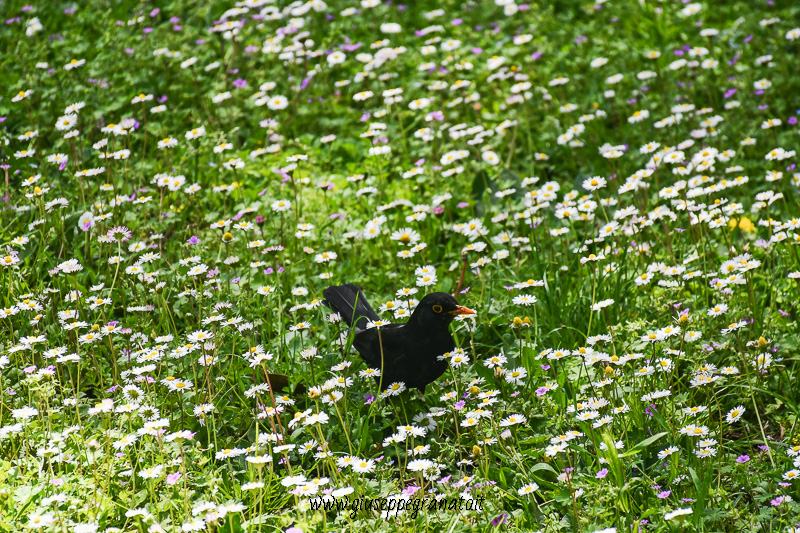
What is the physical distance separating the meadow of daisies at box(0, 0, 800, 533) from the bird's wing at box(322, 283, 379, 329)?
0.27 feet

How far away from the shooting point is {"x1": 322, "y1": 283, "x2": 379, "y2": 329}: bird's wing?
3.49 metres

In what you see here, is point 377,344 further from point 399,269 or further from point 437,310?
point 399,269

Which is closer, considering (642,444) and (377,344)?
(642,444)

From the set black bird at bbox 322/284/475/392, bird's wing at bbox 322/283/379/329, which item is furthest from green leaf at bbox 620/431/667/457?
bird's wing at bbox 322/283/379/329

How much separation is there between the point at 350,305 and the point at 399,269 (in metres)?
0.98

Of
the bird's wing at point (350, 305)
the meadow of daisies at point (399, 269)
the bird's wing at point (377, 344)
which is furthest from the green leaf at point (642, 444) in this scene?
the bird's wing at point (350, 305)

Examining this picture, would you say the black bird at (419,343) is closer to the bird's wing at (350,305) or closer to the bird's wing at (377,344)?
the bird's wing at (377,344)

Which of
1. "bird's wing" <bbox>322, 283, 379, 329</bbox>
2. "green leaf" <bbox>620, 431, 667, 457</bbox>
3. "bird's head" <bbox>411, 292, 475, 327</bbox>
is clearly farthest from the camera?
"bird's wing" <bbox>322, 283, 379, 329</bbox>

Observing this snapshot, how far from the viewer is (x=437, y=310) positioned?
10.5 ft

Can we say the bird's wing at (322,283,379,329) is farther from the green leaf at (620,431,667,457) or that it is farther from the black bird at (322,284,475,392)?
the green leaf at (620,431,667,457)

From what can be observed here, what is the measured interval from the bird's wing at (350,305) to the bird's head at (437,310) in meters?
0.31

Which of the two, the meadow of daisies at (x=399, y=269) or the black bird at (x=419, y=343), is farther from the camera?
the black bird at (x=419, y=343)

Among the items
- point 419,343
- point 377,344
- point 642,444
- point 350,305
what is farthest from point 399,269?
point 642,444

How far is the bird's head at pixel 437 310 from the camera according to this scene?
3189mm
